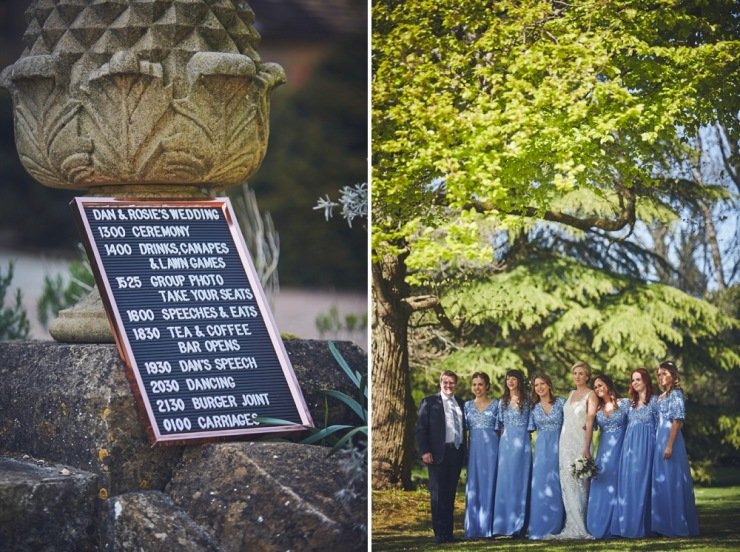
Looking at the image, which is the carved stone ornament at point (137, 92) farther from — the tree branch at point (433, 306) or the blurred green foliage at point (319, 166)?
the tree branch at point (433, 306)

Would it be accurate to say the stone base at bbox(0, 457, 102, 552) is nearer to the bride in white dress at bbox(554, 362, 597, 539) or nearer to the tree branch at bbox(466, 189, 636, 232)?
the bride in white dress at bbox(554, 362, 597, 539)

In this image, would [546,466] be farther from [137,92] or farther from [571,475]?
[137,92]

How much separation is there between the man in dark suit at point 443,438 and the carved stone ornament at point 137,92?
134 centimetres

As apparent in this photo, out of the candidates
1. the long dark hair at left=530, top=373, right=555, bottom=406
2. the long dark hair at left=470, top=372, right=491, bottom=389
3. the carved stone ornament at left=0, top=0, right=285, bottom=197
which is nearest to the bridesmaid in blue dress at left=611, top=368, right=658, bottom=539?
Answer: the long dark hair at left=530, top=373, right=555, bottom=406

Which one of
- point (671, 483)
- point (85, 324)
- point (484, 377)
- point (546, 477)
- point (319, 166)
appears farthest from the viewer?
point (319, 166)

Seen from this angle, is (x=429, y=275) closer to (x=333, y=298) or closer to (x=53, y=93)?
(x=333, y=298)

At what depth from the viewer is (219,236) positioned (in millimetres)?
5969


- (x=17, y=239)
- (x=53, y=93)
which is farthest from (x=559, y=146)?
(x=17, y=239)

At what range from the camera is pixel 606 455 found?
5.60 metres

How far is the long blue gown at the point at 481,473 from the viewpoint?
573 cm

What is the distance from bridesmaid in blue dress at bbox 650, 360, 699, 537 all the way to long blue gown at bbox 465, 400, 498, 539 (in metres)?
0.65

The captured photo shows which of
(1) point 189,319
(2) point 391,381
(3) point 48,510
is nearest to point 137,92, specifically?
(1) point 189,319

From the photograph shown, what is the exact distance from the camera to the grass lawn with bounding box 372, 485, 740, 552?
5.52 m

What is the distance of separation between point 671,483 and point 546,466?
1.63 ft
